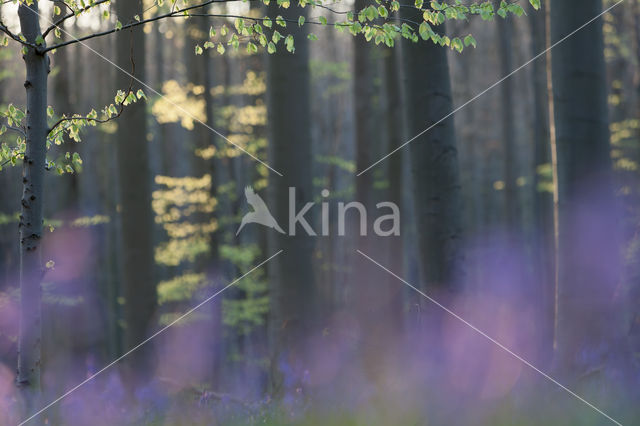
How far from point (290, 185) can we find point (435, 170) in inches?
91.0

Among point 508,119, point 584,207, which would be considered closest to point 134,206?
point 584,207

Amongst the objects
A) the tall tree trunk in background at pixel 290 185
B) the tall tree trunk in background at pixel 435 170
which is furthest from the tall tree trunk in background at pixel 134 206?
the tall tree trunk in background at pixel 435 170

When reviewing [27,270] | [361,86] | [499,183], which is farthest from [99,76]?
[499,183]

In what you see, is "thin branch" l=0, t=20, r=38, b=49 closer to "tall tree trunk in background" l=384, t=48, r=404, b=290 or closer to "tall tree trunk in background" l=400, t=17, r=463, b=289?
"tall tree trunk in background" l=400, t=17, r=463, b=289

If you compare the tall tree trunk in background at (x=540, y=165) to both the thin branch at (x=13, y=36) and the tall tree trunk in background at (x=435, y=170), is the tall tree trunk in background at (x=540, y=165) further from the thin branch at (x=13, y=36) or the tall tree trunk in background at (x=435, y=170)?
the thin branch at (x=13, y=36)

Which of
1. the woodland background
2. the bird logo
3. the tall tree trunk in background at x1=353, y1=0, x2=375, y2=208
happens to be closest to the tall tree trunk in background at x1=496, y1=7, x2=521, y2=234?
the woodland background

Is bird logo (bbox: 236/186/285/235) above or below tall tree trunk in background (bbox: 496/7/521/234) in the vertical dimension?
below

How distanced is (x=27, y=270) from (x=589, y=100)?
5.09 m

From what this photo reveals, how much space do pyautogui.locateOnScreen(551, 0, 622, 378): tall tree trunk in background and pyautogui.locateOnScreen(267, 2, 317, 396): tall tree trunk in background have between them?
3.07 meters

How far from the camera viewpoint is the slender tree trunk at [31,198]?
13.1 ft

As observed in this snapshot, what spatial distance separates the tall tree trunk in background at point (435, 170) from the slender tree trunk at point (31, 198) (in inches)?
137

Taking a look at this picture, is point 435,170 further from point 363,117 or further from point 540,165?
point 540,165

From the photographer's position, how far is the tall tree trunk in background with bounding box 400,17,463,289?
6047 millimetres

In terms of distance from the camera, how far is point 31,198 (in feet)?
13.1
